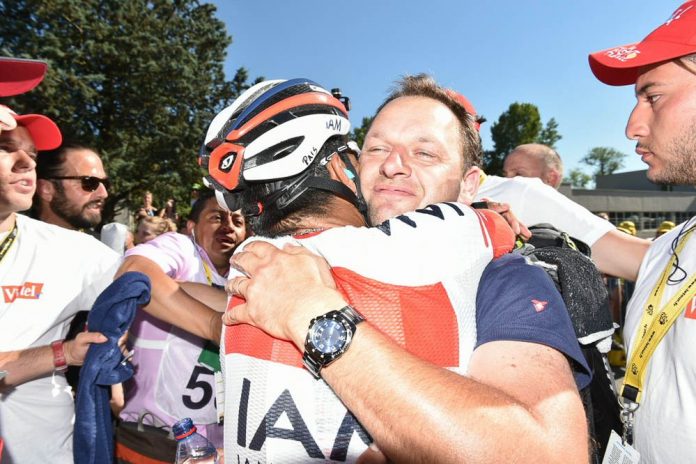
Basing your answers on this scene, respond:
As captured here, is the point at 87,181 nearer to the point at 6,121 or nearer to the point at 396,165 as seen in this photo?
the point at 6,121

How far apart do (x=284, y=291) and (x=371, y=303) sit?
269 mm

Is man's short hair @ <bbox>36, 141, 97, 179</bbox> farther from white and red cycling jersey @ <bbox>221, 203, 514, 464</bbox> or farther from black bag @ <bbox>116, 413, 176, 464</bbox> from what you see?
white and red cycling jersey @ <bbox>221, 203, 514, 464</bbox>

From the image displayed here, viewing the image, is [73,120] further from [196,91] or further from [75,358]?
[75,358]

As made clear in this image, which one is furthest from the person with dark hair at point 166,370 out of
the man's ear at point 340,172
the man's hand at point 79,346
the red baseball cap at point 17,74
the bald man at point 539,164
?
the bald man at point 539,164

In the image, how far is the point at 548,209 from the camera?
3.33 m

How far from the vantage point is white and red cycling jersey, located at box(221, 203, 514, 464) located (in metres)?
1.35

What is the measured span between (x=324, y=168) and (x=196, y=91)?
97.9 feet

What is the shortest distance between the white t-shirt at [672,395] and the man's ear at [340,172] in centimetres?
160

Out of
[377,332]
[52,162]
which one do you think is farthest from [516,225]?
[52,162]

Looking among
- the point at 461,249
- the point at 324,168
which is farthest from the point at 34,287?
the point at 461,249

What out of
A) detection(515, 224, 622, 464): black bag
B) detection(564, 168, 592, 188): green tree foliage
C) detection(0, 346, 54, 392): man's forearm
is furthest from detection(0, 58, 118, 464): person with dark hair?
detection(564, 168, 592, 188): green tree foliage

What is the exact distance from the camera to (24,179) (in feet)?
10.3

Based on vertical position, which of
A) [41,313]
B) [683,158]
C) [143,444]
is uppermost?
[683,158]

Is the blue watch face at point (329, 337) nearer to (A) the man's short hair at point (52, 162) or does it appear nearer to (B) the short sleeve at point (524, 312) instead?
(B) the short sleeve at point (524, 312)
